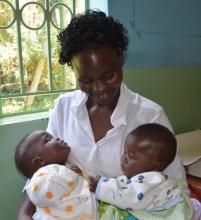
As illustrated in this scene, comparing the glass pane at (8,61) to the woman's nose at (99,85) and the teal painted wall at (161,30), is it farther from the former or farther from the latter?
the woman's nose at (99,85)

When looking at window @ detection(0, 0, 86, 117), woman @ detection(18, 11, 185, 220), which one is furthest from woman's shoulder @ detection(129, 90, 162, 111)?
window @ detection(0, 0, 86, 117)

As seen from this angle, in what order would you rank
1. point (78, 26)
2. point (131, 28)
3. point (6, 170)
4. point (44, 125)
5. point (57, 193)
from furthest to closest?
point (131, 28) → point (44, 125) → point (6, 170) → point (78, 26) → point (57, 193)

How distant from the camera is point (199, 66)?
2666mm

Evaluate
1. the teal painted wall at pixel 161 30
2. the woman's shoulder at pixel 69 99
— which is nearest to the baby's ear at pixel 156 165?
the woman's shoulder at pixel 69 99

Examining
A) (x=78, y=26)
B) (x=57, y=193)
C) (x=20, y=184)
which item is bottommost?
(x=20, y=184)

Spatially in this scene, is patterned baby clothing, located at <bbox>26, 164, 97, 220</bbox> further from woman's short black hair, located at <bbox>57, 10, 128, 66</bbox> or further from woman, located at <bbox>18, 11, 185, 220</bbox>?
woman's short black hair, located at <bbox>57, 10, 128, 66</bbox>

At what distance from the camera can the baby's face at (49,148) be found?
1.22m

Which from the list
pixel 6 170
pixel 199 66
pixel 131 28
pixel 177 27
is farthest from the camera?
pixel 199 66

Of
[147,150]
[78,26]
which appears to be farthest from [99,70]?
[147,150]

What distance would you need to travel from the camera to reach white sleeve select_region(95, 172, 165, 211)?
1.06 m

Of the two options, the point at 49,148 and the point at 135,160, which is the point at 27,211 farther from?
the point at 135,160

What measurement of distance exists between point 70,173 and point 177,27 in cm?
175

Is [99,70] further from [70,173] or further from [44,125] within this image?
[44,125]

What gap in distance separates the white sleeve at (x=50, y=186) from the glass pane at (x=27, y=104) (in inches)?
29.7
